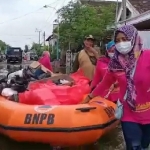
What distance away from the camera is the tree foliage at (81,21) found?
79.9ft

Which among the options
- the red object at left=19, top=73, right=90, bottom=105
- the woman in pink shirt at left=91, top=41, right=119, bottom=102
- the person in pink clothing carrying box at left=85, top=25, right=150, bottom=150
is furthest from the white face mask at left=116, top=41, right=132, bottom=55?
the red object at left=19, top=73, right=90, bottom=105

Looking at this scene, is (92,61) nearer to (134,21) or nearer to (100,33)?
(134,21)

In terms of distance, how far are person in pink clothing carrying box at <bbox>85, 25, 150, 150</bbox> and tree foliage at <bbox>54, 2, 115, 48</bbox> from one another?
19.4m

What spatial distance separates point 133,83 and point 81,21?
72.4 feet

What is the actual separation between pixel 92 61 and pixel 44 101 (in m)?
2.44

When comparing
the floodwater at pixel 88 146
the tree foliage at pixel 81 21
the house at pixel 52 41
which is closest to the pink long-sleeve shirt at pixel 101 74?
the floodwater at pixel 88 146

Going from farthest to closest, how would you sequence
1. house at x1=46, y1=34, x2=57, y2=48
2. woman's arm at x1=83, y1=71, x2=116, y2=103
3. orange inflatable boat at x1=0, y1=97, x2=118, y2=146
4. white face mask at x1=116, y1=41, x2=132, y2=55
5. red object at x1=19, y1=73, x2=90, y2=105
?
1. house at x1=46, y1=34, x2=57, y2=48
2. red object at x1=19, y1=73, x2=90, y2=105
3. orange inflatable boat at x1=0, y1=97, x2=118, y2=146
4. woman's arm at x1=83, y1=71, x2=116, y2=103
5. white face mask at x1=116, y1=41, x2=132, y2=55

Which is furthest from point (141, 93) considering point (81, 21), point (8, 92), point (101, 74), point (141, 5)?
point (141, 5)

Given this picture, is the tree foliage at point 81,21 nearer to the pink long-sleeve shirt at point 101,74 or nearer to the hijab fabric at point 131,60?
the pink long-sleeve shirt at point 101,74

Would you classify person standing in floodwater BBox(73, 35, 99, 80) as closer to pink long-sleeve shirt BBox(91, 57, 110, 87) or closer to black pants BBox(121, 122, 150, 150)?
pink long-sleeve shirt BBox(91, 57, 110, 87)

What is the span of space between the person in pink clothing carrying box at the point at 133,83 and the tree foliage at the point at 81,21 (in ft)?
63.7

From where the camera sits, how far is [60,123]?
475 centimetres

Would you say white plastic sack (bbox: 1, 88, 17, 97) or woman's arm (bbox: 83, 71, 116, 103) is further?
white plastic sack (bbox: 1, 88, 17, 97)

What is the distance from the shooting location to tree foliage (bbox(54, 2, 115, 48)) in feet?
79.9
